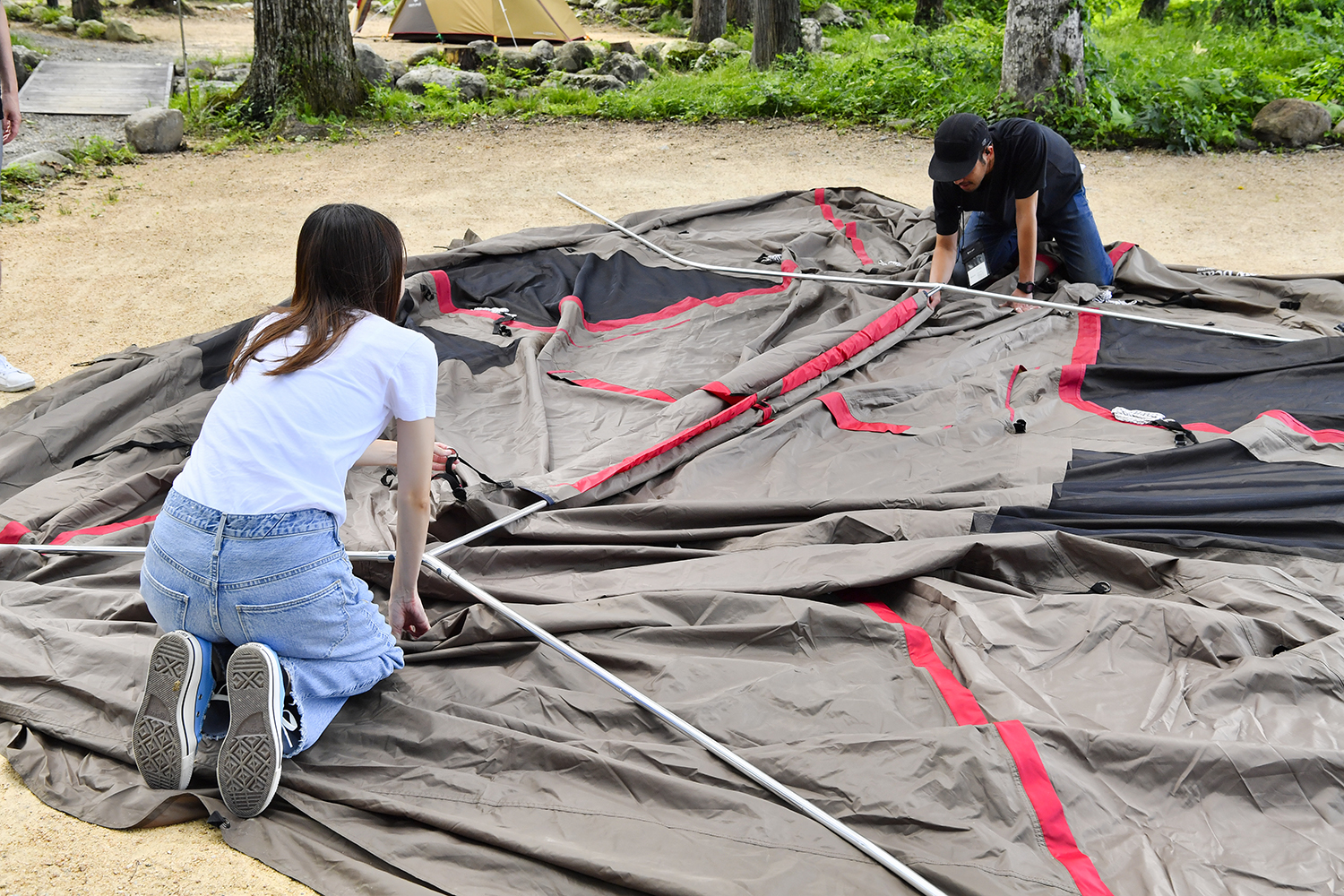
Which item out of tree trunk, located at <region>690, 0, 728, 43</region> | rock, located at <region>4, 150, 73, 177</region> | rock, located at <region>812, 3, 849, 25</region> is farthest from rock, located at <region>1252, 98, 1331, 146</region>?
rock, located at <region>4, 150, 73, 177</region>

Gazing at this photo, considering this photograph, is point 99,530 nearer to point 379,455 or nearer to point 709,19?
point 379,455

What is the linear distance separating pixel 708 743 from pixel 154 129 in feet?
24.5

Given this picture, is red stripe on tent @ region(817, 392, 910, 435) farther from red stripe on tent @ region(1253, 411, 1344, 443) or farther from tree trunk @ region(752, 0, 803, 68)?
tree trunk @ region(752, 0, 803, 68)

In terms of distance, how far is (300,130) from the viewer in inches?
317

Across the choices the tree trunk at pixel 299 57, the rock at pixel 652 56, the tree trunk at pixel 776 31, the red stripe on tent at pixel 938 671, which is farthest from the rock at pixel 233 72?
the red stripe on tent at pixel 938 671

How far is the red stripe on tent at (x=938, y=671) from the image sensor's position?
198cm

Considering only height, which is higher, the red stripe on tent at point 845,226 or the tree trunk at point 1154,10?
the tree trunk at point 1154,10

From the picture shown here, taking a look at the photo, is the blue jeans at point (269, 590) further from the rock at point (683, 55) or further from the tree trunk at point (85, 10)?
the tree trunk at point (85, 10)

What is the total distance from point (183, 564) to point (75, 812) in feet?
1.82

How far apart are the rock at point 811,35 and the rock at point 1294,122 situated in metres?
5.54

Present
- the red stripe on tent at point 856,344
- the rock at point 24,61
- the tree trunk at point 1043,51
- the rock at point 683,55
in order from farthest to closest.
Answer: the rock at point 683,55 → the rock at point 24,61 → the tree trunk at point 1043,51 → the red stripe on tent at point 856,344

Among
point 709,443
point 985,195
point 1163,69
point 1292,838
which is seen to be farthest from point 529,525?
point 1163,69

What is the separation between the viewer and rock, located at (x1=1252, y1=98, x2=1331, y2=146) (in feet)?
22.8

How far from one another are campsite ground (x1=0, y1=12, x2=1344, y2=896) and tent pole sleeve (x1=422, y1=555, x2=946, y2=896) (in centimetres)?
260
